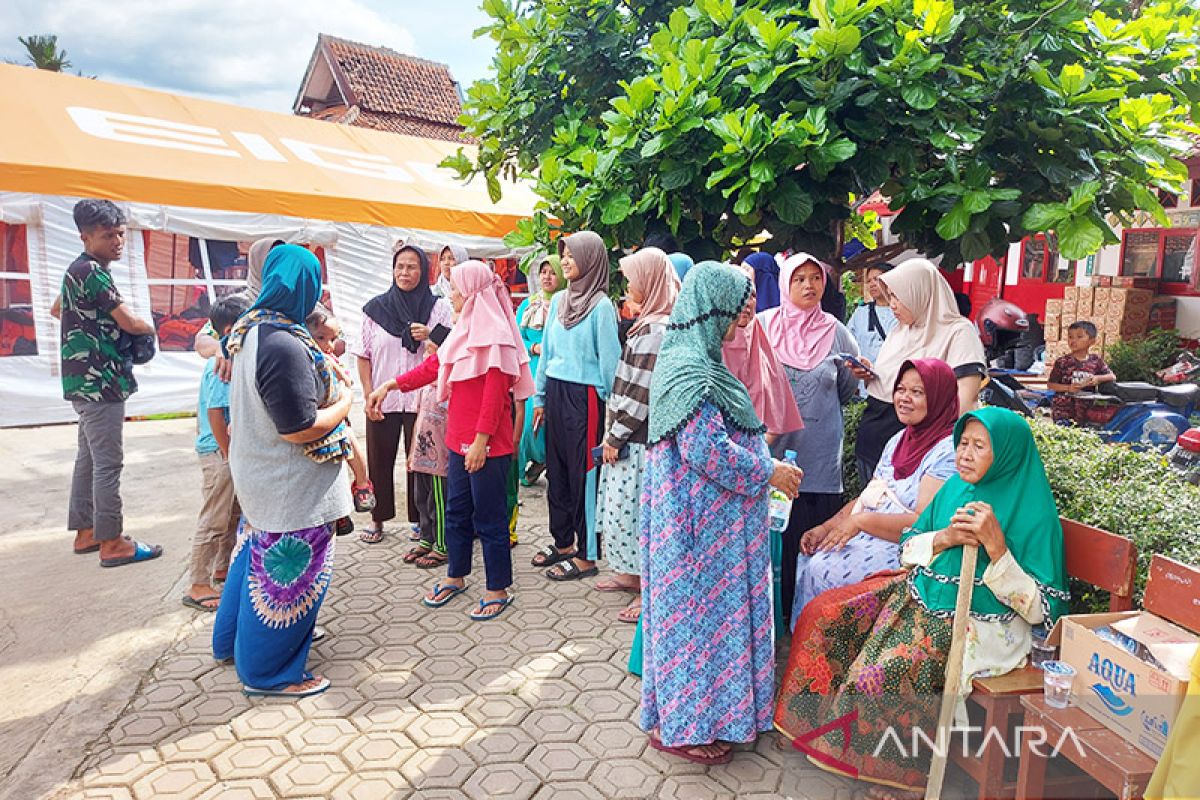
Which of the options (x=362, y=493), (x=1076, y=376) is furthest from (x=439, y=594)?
(x=1076, y=376)

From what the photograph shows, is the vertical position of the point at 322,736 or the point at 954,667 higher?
the point at 954,667

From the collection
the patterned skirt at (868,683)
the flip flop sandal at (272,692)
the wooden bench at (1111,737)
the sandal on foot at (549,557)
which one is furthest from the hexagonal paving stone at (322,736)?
the wooden bench at (1111,737)

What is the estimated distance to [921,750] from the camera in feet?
8.73

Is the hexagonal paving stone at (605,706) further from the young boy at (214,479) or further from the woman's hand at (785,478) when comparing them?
the young boy at (214,479)

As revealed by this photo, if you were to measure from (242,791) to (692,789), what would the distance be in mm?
1581

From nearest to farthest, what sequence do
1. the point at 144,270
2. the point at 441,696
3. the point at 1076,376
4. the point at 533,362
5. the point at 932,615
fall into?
1. the point at 932,615
2. the point at 441,696
3. the point at 1076,376
4. the point at 533,362
5. the point at 144,270

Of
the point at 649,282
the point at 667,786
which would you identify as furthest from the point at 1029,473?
the point at 649,282

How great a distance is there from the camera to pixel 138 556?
4.96 metres

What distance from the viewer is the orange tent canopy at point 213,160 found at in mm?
8836

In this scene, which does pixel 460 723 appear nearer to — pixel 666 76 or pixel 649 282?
pixel 649 282

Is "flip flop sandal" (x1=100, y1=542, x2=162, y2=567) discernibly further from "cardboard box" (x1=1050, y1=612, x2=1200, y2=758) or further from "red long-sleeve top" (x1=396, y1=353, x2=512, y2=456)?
"cardboard box" (x1=1050, y1=612, x2=1200, y2=758)

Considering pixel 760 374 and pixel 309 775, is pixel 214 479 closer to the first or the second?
pixel 309 775

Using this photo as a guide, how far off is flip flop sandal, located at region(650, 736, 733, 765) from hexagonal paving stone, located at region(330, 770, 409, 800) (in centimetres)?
94

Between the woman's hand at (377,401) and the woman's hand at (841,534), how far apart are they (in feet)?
7.95
